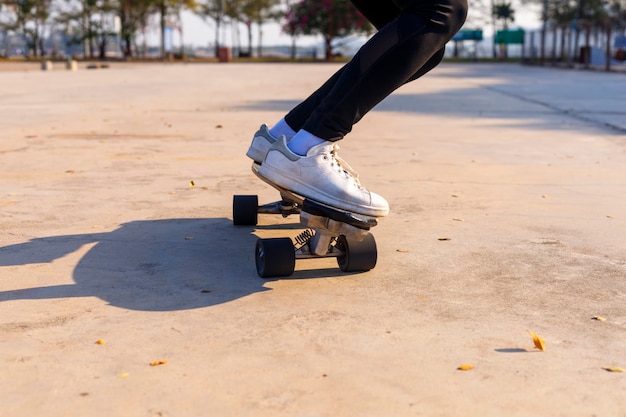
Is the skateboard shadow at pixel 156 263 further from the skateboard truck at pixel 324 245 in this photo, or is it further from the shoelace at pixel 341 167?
the shoelace at pixel 341 167

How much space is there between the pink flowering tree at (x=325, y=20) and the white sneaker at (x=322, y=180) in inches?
2315

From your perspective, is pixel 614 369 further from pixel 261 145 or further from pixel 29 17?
pixel 29 17

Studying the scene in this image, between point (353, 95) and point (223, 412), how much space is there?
55.8 inches

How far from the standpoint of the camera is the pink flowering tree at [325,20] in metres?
62.4

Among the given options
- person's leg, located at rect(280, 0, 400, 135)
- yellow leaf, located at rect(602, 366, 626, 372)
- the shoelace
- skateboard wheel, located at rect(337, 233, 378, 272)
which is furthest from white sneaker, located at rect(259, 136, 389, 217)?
yellow leaf, located at rect(602, 366, 626, 372)

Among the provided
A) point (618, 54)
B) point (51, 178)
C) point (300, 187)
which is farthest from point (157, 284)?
point (618, 54)

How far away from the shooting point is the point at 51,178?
5.30m

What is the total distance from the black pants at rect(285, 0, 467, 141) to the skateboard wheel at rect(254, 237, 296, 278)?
40 centimetres

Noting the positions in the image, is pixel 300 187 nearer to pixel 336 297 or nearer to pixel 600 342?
pixel 336 297

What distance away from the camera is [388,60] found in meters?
2.94

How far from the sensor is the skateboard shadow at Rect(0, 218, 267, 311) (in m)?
2.74

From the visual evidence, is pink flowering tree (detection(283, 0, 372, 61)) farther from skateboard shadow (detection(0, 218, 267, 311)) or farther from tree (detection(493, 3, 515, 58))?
skateboard shadow (detection(0, 218, 267, 311))

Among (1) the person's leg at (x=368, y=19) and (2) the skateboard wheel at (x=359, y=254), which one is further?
(1) the person's leg at (x=368, y=19)

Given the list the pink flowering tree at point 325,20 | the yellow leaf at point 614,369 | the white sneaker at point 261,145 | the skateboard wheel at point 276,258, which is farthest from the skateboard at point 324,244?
the pink flowering tree at point 325,20
